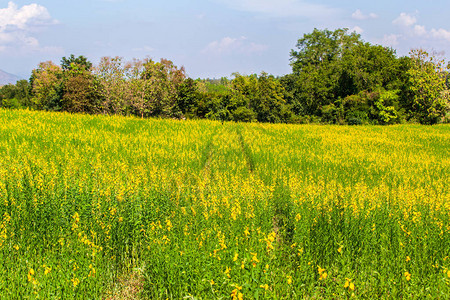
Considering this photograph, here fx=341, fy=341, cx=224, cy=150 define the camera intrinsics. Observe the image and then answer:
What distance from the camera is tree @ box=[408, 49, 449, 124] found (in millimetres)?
46750

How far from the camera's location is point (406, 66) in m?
55.8

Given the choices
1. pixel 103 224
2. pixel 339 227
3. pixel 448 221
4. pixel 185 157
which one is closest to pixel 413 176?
pixel 448 221

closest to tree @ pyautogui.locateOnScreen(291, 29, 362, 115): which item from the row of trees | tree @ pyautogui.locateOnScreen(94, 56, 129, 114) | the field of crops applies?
the row of trees

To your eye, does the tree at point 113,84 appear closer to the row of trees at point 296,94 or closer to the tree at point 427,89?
the row of trees at point 296,94

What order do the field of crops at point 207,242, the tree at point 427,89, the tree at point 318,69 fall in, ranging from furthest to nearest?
the tree at point 318,69, the tree at point 427,89, the field of crops at point 207,242

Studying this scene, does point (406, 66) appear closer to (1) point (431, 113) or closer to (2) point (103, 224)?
(1) point (431, 113)

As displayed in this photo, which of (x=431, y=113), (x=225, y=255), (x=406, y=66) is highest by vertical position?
(x=406, y=66)

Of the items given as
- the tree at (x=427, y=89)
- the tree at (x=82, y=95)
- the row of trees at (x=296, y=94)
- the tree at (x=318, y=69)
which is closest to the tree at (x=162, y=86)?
the row of trees at (x=296, y=94)

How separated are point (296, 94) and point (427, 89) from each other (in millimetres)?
25254

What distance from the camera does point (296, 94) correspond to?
68625 millimetres

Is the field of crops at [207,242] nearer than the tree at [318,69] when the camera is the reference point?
Yes

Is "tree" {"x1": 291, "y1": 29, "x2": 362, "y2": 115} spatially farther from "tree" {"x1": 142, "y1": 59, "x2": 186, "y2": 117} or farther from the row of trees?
"tree" {"x1": 142, "y1": 59, "x2": 186, "y2": 117}

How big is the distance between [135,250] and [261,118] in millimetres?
56681

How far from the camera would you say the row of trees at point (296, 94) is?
50.0 metres
